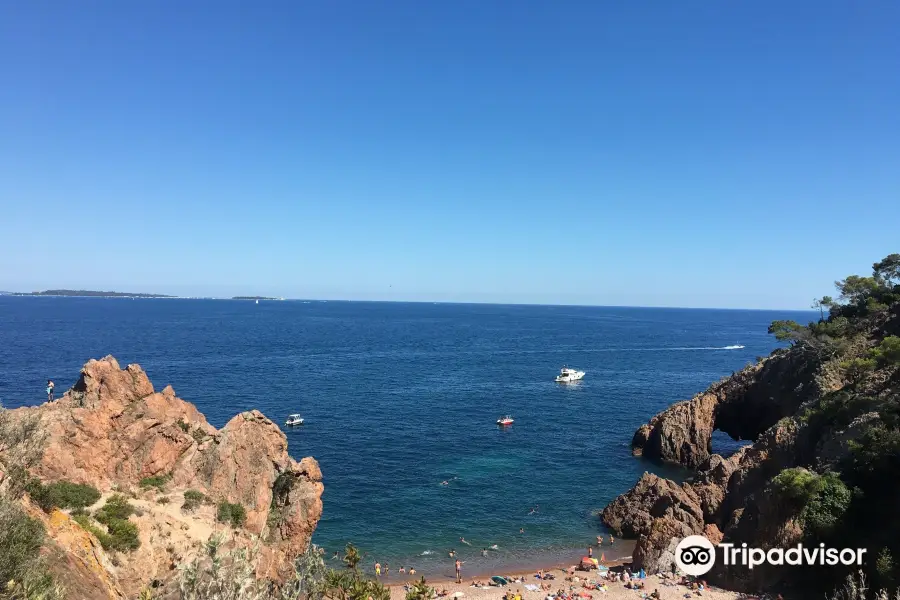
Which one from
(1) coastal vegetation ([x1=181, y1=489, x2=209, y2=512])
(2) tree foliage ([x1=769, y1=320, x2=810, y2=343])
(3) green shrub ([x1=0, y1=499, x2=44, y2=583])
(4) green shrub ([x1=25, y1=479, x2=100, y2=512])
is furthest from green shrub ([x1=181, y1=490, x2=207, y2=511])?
(2) tree foliage ([x1=769, y1=320, x2=810, y2=343])

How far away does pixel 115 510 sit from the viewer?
25000 millimetres

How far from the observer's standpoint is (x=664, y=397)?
291ft

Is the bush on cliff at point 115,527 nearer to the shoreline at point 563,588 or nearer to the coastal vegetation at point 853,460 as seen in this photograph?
the shoreline at point 563,588

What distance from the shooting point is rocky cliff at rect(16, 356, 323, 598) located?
930 inches

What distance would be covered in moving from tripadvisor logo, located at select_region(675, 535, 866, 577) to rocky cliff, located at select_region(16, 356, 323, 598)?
81.3 feet

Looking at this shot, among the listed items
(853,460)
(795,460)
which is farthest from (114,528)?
(795,460)

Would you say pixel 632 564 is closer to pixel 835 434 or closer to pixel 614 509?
pixel 614 509

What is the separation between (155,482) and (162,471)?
1040 mm

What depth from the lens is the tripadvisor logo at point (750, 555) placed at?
85.7 ft

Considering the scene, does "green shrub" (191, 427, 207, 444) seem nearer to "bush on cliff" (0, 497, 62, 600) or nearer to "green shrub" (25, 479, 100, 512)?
"green shrub" (25, 479, 100, 512)

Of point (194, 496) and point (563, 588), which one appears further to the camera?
point (563, 588)

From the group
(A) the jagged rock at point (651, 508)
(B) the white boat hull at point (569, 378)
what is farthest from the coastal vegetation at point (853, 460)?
(B) the white boat hull at point (569, 378)

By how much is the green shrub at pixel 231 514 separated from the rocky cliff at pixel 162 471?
0.38m

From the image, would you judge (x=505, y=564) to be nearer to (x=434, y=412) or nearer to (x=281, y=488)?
(x=281, y=488)
